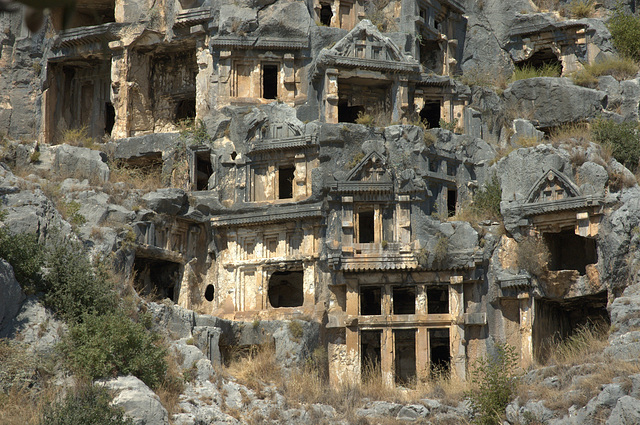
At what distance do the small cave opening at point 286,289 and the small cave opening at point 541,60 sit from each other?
12.9 meters

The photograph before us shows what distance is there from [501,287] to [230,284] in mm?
8734

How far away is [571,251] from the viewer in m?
26.3

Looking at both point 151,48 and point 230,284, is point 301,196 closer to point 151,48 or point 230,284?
point 230,284

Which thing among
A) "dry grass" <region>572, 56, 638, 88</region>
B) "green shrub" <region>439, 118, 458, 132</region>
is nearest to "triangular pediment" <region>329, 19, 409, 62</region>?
"green shrub" <region>439, 118, 458, 132</region>

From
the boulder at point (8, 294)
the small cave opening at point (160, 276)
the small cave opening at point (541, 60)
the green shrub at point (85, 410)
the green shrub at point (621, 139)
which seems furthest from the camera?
the small cave opening at point (541, 60)

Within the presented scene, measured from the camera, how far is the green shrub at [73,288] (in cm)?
1950

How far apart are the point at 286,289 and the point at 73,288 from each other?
34.6 feet

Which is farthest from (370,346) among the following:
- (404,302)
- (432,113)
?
(432,113)

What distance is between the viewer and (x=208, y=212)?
90.1ft

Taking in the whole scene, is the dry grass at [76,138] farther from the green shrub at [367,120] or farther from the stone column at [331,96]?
the green shrub at [367,120]

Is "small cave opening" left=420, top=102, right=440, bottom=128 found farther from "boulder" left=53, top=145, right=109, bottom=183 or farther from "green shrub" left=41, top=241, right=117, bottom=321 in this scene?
"green shrub" left=41, top=241, right=117, bottom=321

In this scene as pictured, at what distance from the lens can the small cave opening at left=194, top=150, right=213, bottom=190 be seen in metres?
28.7

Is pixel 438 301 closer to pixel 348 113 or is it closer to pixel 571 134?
pixel 571 134

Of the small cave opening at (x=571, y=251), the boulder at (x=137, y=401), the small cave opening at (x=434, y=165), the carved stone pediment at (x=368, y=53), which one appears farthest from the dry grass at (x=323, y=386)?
the carved stone pediment at (x=368, y=53)
